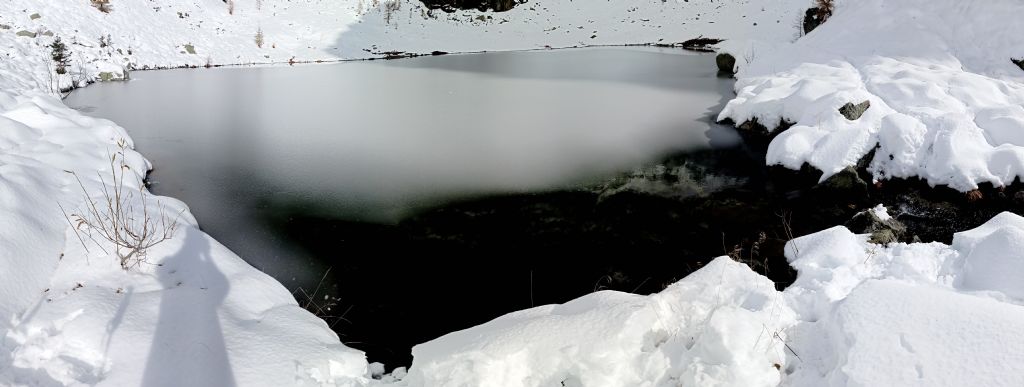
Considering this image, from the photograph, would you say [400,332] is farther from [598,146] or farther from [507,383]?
[598,146]

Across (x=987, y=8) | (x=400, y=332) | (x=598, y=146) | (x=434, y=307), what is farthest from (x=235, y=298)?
(x=987, y=8)

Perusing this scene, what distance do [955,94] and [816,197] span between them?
14.6 feet

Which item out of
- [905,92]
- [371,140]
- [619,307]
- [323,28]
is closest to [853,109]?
[905,92]

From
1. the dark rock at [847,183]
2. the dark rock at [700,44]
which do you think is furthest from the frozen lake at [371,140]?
the dark rock at [700,44]

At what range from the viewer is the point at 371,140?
35.6 feet

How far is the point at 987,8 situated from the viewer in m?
12.8

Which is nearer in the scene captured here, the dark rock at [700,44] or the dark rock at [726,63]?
the dark rock at [726,63]

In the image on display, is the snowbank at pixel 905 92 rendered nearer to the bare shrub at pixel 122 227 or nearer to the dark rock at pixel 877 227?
the dark rock at pixel 877 227

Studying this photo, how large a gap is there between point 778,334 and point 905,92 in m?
9.59

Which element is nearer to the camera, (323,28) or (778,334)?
(778,334)

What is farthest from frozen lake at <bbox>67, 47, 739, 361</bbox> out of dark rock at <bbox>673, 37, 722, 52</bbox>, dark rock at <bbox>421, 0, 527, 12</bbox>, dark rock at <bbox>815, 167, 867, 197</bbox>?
dark rock at <bbox>421, 0, 527, 12</bbox>

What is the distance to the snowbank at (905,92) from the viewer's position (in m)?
8.13

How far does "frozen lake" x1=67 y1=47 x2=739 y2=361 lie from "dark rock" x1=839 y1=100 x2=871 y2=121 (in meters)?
2.08

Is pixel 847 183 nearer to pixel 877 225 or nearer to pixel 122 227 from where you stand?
pixel 877 225
